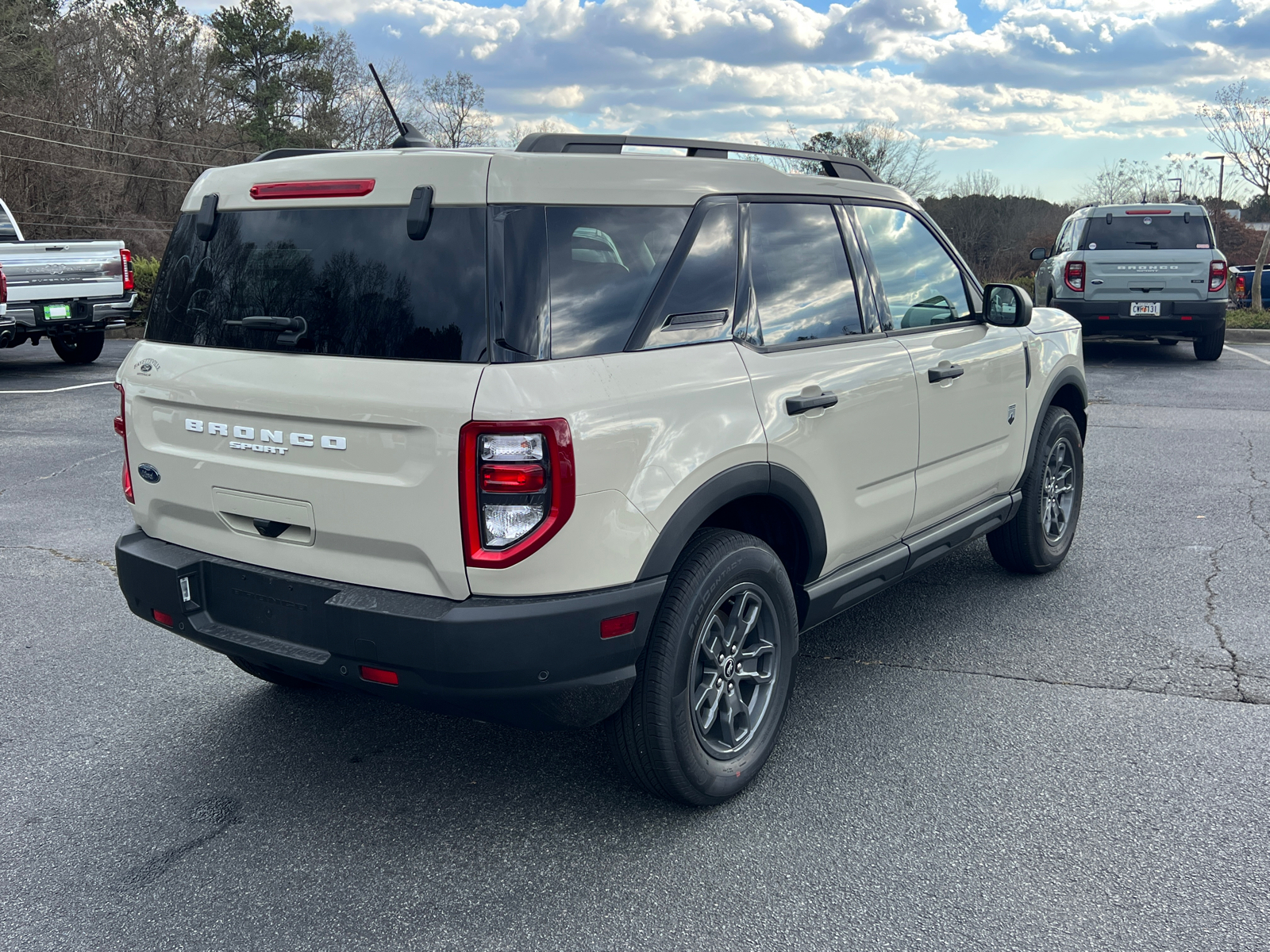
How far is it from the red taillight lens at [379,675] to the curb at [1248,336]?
689 inches

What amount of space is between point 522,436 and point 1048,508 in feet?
11.8

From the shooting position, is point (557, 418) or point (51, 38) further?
point (51, 38)

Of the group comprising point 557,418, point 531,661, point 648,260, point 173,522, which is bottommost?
point 531,661

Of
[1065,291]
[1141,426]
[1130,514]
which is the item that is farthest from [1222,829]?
[1065,291]

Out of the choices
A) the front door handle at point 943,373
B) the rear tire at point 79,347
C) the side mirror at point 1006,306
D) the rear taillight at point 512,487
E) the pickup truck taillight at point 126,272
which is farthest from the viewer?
the rear tire at point 79,347

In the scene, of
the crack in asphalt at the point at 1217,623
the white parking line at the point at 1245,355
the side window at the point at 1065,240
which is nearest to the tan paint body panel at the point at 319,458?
the crack in asphalt at the point at 1217,623

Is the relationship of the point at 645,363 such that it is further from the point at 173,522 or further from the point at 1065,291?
the point at 1065,291

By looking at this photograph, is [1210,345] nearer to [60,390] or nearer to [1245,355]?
[1245,355]

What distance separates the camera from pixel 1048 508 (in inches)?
208

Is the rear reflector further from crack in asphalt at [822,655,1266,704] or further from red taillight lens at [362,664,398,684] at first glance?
crack in asphalt at [822,655,1266,704]

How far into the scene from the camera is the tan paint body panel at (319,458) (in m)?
2.60

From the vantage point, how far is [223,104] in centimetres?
5025

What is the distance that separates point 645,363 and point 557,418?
407 mm

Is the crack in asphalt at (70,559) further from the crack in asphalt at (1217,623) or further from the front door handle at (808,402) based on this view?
the crack in asphalt at (1217,623)
